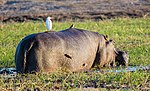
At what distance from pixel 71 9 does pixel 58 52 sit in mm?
19429

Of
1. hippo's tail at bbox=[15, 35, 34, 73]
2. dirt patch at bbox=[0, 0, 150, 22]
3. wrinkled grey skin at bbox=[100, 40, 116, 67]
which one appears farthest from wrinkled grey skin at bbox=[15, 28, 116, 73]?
dirt patch at bbox=[0, 0, 150, 22]

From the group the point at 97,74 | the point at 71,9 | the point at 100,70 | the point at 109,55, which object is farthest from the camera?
the point at 71,9

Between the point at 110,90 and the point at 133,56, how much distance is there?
4.00 meters

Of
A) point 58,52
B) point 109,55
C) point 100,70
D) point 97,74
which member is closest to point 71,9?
point 109,55

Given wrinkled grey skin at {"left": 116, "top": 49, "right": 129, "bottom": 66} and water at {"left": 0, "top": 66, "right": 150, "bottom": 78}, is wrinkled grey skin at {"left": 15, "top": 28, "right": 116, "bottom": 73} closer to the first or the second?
water at {"left": 0, "top": 66, "right": 150, "bottom": 78}

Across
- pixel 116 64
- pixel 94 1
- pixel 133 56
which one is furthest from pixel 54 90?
pixel 94 1

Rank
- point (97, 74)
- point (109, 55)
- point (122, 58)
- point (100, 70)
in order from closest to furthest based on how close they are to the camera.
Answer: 1. point (97, 74)
2. point (100, 70)
3. point (109, 55)
4. point (122, 58)

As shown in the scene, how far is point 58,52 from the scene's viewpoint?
30.2ft

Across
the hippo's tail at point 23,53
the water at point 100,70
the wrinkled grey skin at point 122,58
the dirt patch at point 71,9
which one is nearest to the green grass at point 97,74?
the wrinkled grey skin at point 122,58

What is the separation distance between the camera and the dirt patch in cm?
2592

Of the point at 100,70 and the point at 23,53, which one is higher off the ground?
the point at 23,53

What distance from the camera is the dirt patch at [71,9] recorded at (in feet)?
85.0

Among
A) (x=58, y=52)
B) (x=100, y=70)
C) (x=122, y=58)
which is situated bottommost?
(x=100, y=70)

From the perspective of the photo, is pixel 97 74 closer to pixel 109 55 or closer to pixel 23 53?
pixel 23 53
